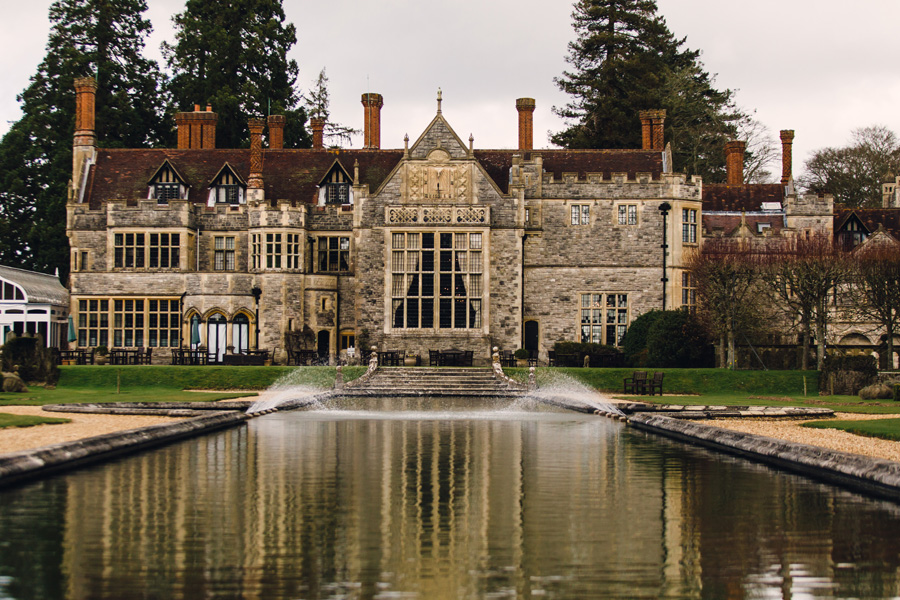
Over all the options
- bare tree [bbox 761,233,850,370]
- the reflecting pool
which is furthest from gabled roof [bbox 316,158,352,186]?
the reflecting pool

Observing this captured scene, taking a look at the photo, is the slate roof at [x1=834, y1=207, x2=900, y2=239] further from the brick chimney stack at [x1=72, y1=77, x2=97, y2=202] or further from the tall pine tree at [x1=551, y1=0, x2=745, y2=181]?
the brick chimney stack at [x1=72, y1=77, x2=97, y2=202]

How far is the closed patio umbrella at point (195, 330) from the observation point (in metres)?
42.4

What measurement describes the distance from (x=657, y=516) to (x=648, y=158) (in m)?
37.9

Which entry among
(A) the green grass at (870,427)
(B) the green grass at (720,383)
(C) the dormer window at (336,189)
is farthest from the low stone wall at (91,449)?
(C) the dormer window at (336,189)

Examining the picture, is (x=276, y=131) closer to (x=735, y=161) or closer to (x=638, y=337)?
(x=638, y=337)

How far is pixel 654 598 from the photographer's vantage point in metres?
7.53

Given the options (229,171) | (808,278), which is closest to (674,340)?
(808,278)

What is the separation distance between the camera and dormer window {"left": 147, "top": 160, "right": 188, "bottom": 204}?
45438 millimetres

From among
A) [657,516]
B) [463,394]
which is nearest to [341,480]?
[657,516]

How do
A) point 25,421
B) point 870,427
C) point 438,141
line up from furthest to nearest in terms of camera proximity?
point 438,141 → point 25,421 → point 870,427

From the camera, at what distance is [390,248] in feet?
138

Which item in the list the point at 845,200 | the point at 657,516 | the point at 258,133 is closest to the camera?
the point at 657,516

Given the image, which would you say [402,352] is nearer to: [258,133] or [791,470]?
[258,133]

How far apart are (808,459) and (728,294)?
78.7 feet
